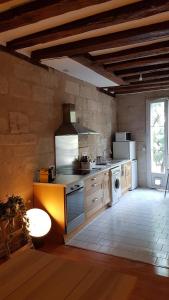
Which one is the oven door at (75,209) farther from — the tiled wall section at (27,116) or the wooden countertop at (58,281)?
the wooden countertop at (58,281)

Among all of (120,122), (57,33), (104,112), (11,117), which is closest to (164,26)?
(57,33)

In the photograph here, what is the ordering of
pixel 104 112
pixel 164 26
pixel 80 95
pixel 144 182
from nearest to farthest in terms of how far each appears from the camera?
pixel 164 26, pixel 80 95, pixel 104 112, pixel 144 182

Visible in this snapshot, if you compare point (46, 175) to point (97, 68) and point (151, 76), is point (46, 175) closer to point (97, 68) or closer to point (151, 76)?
point (97, 68)

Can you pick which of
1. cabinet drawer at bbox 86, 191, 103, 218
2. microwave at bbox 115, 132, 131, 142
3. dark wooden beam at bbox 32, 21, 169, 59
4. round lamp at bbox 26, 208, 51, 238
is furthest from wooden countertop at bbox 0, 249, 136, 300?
microwave at bbox 115, 132, 131, 142

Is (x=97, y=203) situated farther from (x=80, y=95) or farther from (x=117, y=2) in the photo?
(x=117, y=2)

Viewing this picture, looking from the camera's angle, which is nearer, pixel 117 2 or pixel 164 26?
pixel 117 2

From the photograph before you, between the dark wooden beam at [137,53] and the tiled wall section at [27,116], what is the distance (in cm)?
86

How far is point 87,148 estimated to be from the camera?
5.05 m

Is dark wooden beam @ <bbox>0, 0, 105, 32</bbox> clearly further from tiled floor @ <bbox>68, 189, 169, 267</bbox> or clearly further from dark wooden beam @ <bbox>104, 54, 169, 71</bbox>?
tiled floor @ <bbox>68, 189, 169, 267</bbox>

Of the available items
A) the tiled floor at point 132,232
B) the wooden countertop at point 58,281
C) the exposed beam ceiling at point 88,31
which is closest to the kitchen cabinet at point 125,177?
the tiled floor at point 132,232

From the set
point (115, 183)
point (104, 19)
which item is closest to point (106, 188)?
point (115, 183)

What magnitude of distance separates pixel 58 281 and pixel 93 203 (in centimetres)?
285

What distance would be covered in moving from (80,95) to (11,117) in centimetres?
199

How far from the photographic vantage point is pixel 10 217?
8.53ft
